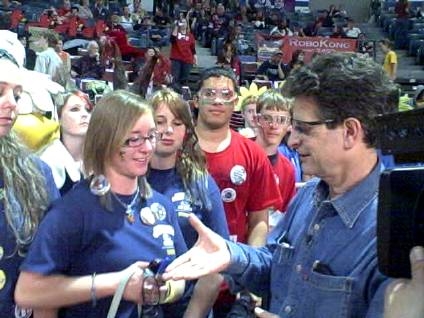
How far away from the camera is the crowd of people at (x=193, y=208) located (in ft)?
5.96

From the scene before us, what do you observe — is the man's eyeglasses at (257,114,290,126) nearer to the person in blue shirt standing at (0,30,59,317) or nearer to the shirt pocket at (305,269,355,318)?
the person in blue shirt standing at (0,30,59,317)

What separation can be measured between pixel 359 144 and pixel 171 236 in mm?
866

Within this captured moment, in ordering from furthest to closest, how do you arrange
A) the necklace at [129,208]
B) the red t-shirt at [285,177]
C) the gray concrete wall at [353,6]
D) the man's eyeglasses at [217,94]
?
1. the gray concrete wall at [353,6]
2. the red t-shirt at [285,177]
3. the man's eyeglasses at [217,94]
4. the necklace at [129,208]

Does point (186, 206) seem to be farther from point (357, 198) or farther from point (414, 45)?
point (414, 45)

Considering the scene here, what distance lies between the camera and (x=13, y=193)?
2420 mm

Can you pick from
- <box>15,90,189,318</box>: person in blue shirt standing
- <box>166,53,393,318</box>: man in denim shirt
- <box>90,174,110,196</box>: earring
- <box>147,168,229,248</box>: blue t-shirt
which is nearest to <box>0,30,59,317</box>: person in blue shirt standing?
<box>15,90,189,318</box>: person in blue shirt standing

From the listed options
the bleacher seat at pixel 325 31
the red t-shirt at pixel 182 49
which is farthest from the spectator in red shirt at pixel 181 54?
the bleacher seat at pixel 325 31

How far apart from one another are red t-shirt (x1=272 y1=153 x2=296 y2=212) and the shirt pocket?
2138mm

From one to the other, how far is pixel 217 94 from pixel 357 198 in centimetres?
193

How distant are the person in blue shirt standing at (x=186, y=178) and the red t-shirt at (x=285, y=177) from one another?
988mm

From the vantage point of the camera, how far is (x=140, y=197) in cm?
246

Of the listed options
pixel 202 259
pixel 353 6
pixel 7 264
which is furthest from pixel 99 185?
pixel 353 6

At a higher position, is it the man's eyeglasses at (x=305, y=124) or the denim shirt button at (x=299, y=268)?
the man's eyeglasses at (x=305, y=124)

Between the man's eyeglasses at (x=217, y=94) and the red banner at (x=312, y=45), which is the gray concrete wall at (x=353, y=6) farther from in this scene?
the man's eyeglasses at (x=217, y=94)
